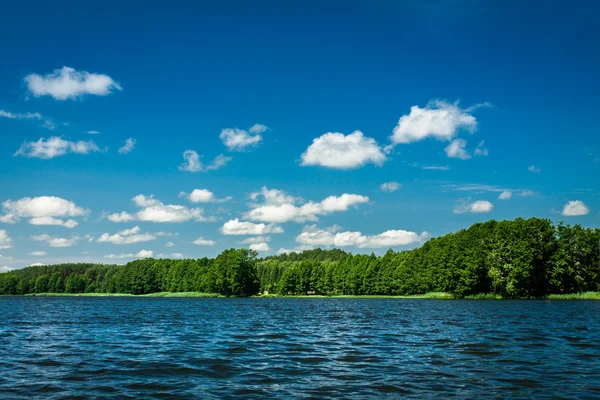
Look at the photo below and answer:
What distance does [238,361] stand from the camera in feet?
74.6

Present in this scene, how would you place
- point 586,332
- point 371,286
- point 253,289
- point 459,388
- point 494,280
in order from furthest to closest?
point 253,289, point 371,286, point 494,280, point 586,332, point 459,388

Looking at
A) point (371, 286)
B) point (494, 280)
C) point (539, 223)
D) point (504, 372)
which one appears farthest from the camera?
point (371, 286)

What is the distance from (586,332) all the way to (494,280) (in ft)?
266

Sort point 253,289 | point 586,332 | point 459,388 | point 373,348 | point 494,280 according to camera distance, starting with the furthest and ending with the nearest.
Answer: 1. point 253,289
2. point 494,280
3. point 586,332
4. point 373,348
5. point 459,388

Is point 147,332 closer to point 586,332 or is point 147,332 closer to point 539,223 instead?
point 586,332

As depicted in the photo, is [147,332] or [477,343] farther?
[147,332]

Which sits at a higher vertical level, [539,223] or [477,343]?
[539,223]

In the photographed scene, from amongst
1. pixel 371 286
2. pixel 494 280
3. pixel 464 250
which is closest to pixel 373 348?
pixel 494 280

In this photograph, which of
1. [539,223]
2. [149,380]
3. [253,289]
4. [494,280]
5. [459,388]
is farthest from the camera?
[253,289]

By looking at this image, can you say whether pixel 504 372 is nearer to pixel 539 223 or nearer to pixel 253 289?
pixel 539 223

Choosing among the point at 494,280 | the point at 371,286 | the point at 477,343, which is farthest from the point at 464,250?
the point at 477,343

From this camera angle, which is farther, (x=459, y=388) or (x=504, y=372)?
(x=504, y=372)

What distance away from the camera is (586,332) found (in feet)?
115

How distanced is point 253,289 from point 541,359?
167744mm
